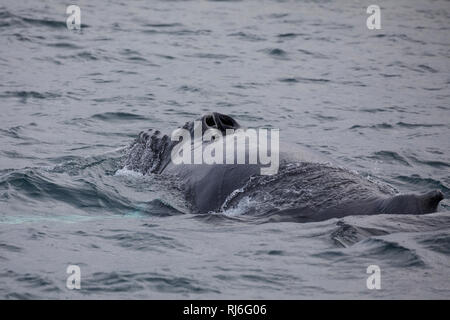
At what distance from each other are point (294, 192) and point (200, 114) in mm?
9435

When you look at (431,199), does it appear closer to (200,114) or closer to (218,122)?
(218,122)

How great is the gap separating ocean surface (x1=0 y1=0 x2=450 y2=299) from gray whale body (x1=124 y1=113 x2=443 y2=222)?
0.78 feet

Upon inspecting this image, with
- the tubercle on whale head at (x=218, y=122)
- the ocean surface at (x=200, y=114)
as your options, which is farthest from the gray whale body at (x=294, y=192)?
the tubercle on whale head at (x=218, y=122)

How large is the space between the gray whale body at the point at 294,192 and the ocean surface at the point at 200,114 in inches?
9.3

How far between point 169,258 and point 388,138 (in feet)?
31.8

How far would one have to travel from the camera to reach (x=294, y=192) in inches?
415

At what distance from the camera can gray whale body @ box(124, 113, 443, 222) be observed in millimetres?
9961

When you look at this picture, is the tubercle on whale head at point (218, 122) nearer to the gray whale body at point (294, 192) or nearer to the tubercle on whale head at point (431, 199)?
the gray whale body at point (294, 192)

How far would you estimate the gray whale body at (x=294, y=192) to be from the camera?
32.7ft

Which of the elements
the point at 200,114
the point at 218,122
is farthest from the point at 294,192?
the point at 200,114

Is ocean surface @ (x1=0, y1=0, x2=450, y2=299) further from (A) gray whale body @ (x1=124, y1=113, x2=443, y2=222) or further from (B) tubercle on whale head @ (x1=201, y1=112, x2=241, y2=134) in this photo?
(B) tubercle on whale head @ (x1=201, y1=112, x2=241, y2=134)

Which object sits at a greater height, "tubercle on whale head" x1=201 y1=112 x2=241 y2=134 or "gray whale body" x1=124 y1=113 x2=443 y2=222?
"tubercle on whale head" x1=201 y1=112 x2=241 y2=134

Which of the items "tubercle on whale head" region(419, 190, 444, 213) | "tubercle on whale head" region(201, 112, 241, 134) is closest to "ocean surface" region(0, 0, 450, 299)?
"tubercle on whale head" region(419, 190, 444, 213)

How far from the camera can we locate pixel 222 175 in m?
11.2
